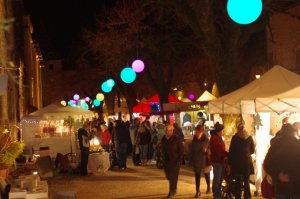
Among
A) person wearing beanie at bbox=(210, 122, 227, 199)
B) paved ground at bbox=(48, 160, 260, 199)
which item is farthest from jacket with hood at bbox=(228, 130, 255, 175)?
paved ground at bbox=(48, 160, 260, 199)

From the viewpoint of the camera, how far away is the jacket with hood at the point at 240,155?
35.7ft

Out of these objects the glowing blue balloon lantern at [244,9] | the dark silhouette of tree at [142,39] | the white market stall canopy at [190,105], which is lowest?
the white market stall canopy at [190,105]

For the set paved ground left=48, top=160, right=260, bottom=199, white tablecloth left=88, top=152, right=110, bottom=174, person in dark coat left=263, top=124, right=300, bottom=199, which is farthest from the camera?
white tablecloth left=88, top=152, right=110, bottom=174

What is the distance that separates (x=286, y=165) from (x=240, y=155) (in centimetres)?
331

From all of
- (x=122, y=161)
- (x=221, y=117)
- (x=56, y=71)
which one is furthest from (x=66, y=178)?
(x=56, y=71)

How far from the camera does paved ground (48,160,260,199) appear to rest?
1346 centimetres

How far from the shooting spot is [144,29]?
28.1 m

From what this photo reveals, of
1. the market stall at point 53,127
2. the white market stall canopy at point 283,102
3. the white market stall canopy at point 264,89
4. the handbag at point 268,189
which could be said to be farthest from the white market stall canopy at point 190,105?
the handbag at point 268,189

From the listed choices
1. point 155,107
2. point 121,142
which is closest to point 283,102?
point 121,142

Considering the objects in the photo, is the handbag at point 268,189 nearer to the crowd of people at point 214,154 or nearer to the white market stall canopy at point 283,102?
the crowd of people at point 214,154

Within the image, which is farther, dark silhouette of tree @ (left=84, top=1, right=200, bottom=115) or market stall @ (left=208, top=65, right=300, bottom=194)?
dark silhouette of tree @ (left=84, top=1, right=200, bottom=115)

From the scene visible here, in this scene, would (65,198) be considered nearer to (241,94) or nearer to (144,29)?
(241,94)

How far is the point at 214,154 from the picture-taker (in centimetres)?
1184

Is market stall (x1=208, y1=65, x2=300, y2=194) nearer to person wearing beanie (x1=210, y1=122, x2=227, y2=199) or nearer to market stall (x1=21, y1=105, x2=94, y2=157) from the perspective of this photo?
person wearing beanie (x1=210, y1=122, x2=227, y2=199)
